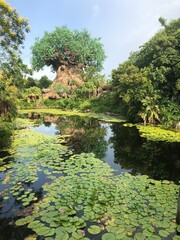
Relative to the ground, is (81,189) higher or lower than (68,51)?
lower

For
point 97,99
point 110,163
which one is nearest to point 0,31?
point 110,163

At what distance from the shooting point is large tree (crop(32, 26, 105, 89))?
41.8 metres

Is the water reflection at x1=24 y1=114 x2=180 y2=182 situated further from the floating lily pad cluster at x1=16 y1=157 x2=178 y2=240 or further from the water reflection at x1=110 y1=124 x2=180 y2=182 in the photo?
the floating lily pad cluster at x1=16 y1=157 x2=178 y2=240

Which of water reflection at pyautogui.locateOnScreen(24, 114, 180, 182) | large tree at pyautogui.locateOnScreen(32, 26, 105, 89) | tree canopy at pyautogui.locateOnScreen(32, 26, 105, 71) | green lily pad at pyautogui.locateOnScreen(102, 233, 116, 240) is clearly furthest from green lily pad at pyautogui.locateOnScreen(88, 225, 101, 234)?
tree canopy at pyautogui.locateOnScreen(32, 26, 105, 71)

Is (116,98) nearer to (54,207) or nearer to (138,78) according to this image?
(138,78)

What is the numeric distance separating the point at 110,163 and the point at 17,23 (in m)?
8.31

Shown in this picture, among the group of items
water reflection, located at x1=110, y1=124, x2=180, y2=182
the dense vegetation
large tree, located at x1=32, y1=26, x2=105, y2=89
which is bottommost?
water reflection, located at x1=110, y1=124, x2=180, y2=182

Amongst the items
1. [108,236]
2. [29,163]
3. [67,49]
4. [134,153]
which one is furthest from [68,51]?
[108,236]

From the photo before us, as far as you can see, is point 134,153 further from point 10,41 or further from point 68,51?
point 68,51

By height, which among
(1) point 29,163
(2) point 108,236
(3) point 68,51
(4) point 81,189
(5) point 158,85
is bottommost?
(2) point 108,236

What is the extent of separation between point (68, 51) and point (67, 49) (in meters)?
0.42

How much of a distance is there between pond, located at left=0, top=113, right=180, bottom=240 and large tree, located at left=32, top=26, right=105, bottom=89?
32.8 metres

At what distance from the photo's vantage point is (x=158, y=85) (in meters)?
20.3

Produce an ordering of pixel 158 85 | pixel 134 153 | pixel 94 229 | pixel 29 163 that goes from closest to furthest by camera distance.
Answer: pixel 94 229
pixel 29 163
pixel 134 153
pixel 158 85
